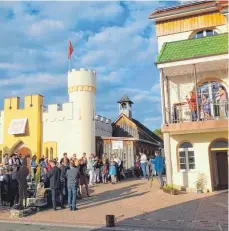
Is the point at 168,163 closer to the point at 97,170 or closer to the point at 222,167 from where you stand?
the point at 222,167

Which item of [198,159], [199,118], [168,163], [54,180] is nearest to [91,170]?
[168,163]

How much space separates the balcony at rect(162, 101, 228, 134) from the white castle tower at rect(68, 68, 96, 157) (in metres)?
7.98

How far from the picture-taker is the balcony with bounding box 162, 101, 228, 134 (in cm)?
1484

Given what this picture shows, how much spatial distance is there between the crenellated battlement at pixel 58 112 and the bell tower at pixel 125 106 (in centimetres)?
1077

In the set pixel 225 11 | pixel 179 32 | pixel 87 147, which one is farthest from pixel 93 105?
pixel 225 11

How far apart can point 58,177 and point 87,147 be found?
1093 centimetres

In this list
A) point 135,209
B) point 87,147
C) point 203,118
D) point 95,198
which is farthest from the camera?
point 87,147

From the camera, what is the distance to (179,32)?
18.2 metres

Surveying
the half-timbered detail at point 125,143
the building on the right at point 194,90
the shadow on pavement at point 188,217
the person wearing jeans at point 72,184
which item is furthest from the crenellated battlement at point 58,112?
the shadow on pavement at point 188,217

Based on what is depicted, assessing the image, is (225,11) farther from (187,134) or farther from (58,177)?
(58,177)

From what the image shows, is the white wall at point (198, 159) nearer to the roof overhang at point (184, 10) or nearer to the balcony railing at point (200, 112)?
the balcony railing at point (200, 112)

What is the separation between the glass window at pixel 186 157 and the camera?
16375mm

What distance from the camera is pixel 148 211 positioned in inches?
446

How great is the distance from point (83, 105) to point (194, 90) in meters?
9.17
